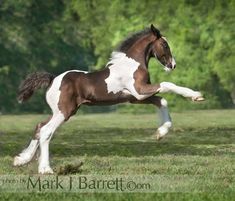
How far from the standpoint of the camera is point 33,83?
13016 millimetres

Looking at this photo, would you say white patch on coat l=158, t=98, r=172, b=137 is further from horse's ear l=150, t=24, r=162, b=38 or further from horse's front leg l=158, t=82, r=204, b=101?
horse's ear l=150, t=24, r=162, b=38

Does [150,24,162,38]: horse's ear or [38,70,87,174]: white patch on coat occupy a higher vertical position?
[150,24,162,38]: horse's ear

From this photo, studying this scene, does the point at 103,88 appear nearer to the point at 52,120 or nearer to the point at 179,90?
the point at 52,120

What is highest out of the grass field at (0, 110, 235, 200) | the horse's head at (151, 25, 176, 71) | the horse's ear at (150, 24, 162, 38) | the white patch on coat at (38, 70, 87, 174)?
the horse's ear at (150, 24, 162, 38)

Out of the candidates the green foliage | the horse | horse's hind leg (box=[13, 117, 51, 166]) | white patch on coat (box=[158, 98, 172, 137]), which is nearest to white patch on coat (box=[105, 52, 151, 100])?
the horse

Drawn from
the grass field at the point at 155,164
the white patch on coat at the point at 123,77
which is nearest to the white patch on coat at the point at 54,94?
the white patch on coat at the point at 123,77

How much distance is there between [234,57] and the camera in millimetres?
55156

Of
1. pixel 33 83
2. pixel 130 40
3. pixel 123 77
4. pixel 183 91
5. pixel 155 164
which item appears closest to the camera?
pixel 183 91

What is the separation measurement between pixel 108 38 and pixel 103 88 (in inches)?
1928

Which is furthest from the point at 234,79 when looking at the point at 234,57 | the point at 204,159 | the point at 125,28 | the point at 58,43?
the point at 204,159

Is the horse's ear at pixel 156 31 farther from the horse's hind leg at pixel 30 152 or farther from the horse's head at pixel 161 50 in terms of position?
the horse's hind leg at pixel 30 152

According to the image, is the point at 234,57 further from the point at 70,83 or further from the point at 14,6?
Answer: the point at 70,83

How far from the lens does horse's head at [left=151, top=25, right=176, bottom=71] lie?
43.3 ft

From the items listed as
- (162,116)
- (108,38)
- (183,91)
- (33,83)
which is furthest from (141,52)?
(108,38)
